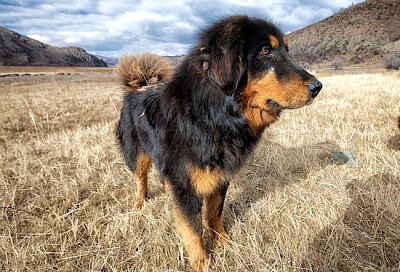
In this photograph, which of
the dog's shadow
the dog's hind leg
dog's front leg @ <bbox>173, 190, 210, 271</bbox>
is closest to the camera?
dog's front leg @ <bbox>173, 190, 210, 271</bbox>

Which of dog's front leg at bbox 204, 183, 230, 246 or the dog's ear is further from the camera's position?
dog's front leg at bbox 204, 183, 230, 246

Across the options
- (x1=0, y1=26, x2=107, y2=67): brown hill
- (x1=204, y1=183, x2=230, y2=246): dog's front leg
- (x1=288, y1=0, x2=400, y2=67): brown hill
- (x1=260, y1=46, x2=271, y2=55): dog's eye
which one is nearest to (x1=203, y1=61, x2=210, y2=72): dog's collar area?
(x1=260, y1=46, x2=271, y2=55): dog's eye

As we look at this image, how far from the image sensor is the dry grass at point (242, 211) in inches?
96.6

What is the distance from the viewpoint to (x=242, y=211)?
10.7 feet

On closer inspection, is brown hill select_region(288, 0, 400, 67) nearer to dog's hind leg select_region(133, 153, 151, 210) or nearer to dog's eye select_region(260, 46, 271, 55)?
dog's hind leg select_region(133, 153, 151, 210)

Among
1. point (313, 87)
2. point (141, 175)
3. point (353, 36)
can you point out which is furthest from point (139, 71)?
point (353, 36)

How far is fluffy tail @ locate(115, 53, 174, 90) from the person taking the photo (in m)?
3.94

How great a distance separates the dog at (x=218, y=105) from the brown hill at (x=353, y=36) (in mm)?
43040

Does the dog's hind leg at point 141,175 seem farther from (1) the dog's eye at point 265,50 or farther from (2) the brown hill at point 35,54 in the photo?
(2) the brown hill at point 35,54

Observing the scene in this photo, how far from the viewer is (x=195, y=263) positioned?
99.3 inches

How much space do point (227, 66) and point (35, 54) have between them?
123m

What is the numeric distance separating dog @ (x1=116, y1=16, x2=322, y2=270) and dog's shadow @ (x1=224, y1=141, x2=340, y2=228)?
80cm

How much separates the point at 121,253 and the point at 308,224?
1828 millimetres

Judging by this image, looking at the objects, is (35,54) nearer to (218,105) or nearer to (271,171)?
(271,171)
